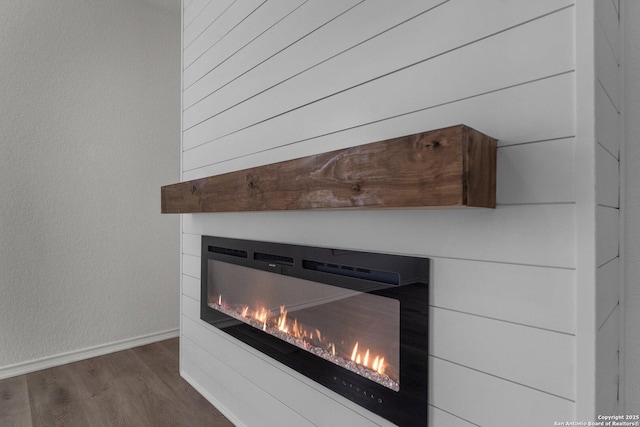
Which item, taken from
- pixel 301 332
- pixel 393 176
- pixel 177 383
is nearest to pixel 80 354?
pixel 177 383

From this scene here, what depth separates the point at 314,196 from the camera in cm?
Result: 117

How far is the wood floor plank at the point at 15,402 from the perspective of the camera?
1958 mm

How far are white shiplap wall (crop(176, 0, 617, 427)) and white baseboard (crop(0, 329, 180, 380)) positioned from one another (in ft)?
6.13

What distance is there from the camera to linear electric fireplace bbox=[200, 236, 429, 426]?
1101mm

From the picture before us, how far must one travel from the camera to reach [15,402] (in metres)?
2.15

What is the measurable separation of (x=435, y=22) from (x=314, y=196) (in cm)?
61

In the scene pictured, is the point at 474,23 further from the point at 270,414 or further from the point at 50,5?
the point at 50,5

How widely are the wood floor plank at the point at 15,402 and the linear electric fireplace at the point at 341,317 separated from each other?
1.23 meters

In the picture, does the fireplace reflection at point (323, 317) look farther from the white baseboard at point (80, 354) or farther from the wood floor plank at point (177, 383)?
the white baseboard at point (80, 354)

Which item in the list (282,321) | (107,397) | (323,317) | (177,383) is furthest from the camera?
(177,383)
